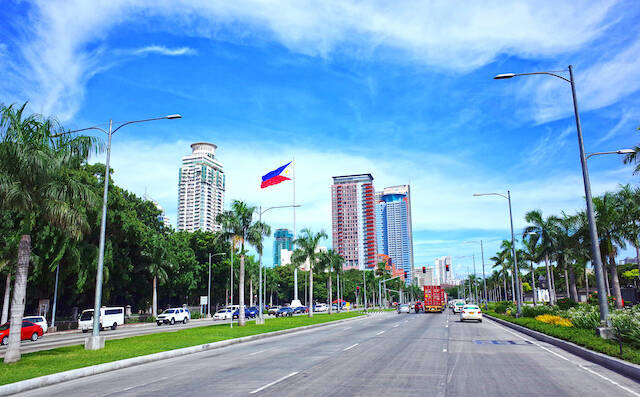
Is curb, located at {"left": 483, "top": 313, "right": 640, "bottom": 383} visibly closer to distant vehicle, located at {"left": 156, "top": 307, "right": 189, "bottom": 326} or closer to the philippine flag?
the philippine flag

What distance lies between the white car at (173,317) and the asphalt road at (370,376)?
1500 inches

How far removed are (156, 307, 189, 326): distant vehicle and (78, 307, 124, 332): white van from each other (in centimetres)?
575

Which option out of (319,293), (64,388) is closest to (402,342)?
(64,388)

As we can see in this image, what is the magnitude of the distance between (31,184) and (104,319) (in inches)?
1252

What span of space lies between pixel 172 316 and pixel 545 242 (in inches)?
1799

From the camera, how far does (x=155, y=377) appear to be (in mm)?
12891

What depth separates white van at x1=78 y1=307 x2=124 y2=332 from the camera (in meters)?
43.7

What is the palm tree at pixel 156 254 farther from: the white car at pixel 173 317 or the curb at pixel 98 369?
the curb at pixel 98 369

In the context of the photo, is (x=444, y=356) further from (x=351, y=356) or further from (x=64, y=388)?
(x=64, y=388)

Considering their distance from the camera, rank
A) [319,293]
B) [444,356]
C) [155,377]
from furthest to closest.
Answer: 1. [319,293]
2. [444,356]
3. [155,377]

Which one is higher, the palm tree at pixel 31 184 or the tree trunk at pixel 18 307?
the palm tree at pixel 31 184

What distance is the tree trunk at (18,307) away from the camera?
16.0 m

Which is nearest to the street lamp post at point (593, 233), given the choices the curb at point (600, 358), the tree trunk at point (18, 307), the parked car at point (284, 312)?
the curb at point (600, 358)

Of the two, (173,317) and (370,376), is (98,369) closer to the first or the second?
(370,376)
